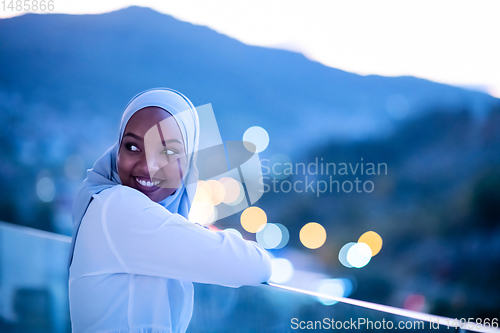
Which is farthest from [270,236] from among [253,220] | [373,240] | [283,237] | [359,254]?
[373,240]

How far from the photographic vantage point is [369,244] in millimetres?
4340

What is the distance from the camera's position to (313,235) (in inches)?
173

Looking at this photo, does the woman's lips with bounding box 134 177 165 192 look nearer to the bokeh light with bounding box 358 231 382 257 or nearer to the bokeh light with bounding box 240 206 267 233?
the bokeh light with bounding box 240 206 267 233

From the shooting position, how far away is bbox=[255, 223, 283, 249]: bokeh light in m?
3.54

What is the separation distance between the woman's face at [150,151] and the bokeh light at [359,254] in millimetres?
4085

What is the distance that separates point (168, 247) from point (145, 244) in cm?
4

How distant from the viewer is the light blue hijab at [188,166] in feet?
1.99

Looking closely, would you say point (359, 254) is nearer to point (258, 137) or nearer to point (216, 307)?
point (258, 137)

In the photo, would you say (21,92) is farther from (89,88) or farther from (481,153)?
(481,153)

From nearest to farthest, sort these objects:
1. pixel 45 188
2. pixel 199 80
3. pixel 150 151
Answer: pixel 150 151
pixel 45 188
pixel 199 80

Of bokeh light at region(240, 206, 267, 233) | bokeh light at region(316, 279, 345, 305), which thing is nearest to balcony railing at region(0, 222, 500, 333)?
bokeh light at region(240, 206, 267, 233)

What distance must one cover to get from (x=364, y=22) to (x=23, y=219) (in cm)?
389

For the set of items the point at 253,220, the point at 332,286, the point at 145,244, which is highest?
the point at 145,244

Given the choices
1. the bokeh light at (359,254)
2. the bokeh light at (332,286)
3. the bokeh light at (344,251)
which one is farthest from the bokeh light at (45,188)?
the bokeh light at (359,254)
